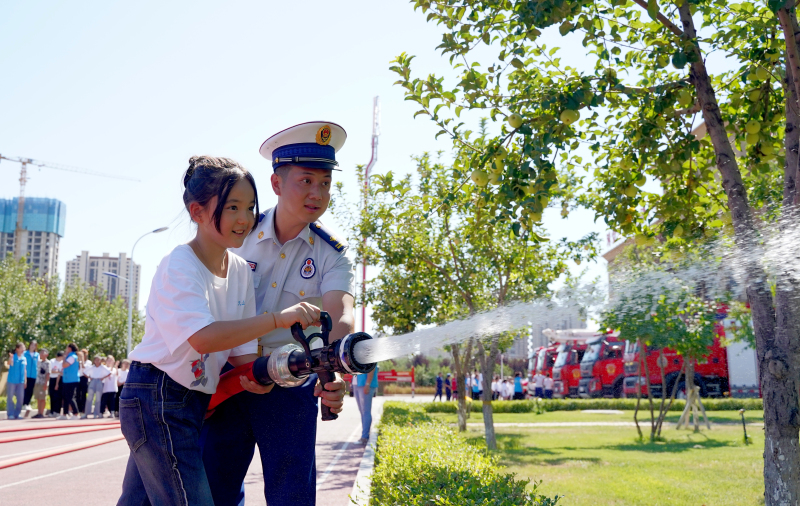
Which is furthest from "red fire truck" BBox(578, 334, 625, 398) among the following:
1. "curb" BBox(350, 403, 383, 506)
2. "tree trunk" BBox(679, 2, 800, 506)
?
"tree trunk" BBox(679, 2, 800, 506)

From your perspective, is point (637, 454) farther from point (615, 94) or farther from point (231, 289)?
point (231, 289)

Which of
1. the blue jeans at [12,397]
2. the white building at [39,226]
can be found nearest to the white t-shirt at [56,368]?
the blue jeans at [12,397]

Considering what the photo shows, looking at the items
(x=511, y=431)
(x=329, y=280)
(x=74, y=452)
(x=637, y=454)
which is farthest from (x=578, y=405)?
(x=329, y=280)

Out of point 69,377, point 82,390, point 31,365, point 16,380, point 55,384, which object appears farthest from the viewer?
point 82,390

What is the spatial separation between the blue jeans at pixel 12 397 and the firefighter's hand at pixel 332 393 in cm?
1644

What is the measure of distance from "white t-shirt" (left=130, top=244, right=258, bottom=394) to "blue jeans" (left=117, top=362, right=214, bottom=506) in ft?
0.18

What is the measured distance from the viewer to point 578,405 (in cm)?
2806

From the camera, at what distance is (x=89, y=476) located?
7.98 meters

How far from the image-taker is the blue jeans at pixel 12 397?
1641 cm

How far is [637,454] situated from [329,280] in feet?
30.5

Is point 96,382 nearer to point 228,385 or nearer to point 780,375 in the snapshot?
point 228,385

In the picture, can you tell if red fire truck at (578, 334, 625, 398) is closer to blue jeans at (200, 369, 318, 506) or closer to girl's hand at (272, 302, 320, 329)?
blue jeans at (200, 369, 318, 506)

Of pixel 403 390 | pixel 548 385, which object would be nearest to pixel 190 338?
pixel 548 385

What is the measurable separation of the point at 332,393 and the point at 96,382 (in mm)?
18136
